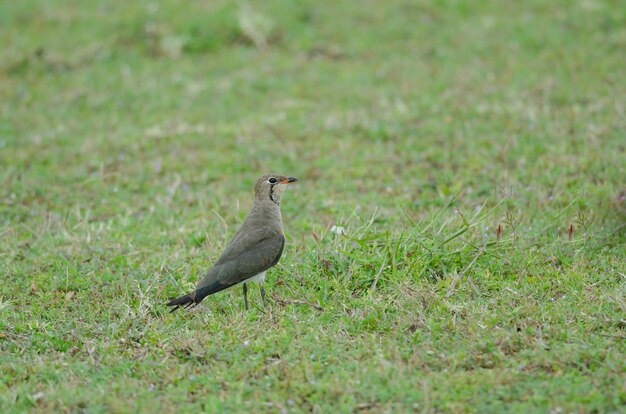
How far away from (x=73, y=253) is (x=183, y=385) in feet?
9.14

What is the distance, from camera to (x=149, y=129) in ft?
35.8

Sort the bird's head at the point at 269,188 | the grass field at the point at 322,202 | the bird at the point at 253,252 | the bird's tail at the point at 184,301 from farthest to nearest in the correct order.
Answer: the bird's head at the point at 269,188 < the bird at the point at 253,252 < the bird's tail at the point at 184,301 < the grass field at the point at 322,202

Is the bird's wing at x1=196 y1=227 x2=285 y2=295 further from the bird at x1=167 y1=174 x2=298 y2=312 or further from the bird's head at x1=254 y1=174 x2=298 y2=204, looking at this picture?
the bird's head at x1=254 y1=174 x2=298 y2=204

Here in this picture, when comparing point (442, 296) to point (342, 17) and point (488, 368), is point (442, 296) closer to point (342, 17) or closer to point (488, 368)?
point (488, 368)

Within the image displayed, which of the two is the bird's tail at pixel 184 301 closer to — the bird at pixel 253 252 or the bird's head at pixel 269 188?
the bird at pixel 253 252

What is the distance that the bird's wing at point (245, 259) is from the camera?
19.8 feet

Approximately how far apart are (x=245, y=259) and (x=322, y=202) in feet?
8.55

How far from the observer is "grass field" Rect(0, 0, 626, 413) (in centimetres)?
513

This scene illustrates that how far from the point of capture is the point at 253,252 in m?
6.23

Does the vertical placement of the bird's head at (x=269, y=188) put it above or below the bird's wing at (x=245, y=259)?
above

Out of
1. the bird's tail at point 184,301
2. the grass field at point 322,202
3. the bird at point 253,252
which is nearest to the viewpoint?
the grass field at point 322,202

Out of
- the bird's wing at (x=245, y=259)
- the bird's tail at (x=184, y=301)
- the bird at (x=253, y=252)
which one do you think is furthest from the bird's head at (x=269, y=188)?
the bird's tail at (x=184, y=301)

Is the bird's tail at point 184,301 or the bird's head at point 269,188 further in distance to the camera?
the bird's head at point 269,188

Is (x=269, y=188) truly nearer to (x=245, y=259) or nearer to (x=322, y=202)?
(x=245, y=259)
